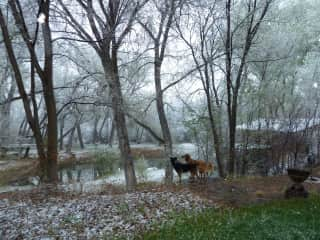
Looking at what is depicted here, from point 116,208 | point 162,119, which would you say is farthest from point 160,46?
point 116,208

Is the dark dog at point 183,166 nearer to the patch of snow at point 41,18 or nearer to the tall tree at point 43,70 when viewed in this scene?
the tall tree at point 43,70

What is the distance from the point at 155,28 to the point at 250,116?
12.4 feet

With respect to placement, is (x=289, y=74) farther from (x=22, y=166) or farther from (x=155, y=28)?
(x=22, y=166)

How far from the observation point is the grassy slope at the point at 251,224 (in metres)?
3.44

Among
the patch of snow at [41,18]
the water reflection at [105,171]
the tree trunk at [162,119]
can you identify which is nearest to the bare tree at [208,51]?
the tree trunk at [162,119]

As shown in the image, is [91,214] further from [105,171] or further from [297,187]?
[105,171]

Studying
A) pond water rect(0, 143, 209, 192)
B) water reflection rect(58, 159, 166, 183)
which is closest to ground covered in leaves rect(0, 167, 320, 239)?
pond water rect(0, 143, 209, 192)

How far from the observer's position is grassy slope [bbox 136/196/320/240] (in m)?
3.44

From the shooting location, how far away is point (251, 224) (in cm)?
373

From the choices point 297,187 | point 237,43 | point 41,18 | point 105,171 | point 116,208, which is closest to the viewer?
point 116,208

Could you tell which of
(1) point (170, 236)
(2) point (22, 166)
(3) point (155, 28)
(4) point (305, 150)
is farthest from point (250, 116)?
(2) point (22, 166)

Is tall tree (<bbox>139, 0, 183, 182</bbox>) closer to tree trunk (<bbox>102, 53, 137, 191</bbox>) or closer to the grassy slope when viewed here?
tree trunk (<bbox>102, 53, 137, 191</bbox>)

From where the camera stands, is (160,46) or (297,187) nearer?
(297,187)

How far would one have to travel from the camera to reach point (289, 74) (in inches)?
407
